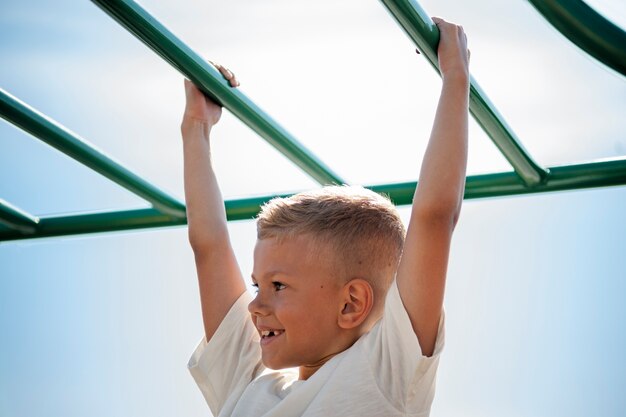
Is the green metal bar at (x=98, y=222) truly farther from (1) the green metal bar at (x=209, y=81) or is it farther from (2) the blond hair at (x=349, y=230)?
(2) the blond hair at (x=349, y=230)

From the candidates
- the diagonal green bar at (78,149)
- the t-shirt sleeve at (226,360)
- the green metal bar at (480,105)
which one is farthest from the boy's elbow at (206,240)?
the green metal bar at (480,105)

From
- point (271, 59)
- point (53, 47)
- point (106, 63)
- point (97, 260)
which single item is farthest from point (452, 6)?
point (97, 260)

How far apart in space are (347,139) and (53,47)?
109 cm

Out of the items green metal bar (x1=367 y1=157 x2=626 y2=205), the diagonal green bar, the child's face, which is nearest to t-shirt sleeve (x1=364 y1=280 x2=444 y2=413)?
the child's face

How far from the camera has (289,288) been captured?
135 cm

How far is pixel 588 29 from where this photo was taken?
130 centimetres

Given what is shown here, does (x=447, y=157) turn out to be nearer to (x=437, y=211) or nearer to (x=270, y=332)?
(x=437, y=211)

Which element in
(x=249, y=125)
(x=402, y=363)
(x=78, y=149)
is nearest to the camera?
(x=402, y=363)

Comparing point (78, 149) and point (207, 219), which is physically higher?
point (78, 149)

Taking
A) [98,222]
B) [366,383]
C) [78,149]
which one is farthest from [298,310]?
[98,222]

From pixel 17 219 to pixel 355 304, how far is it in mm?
987

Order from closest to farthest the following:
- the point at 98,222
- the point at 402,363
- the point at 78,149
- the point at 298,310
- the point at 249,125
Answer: the point at 402,363, the point at 298,310, the point at 249,125, the point at 78,149, the point at 98,222

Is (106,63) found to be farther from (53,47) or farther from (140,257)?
(140,257)

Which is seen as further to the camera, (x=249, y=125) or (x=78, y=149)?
(x=78, y=149)
